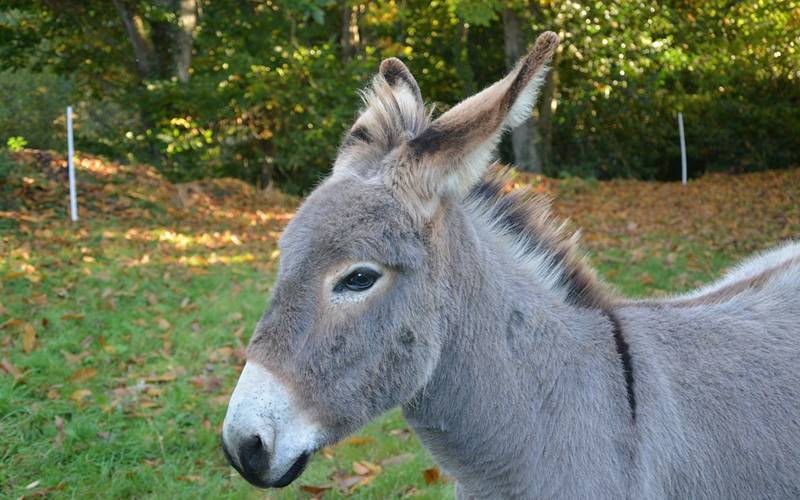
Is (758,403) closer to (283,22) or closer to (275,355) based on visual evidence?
(275,355)

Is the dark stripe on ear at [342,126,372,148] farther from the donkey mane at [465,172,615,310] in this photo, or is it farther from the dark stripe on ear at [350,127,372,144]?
the donkey mane at [465,172,615,310]

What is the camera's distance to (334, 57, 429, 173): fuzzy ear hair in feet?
8.37

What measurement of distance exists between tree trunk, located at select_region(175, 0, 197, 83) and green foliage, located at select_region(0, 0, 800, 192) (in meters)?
0.20

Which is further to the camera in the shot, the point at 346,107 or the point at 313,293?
the point at 346,107

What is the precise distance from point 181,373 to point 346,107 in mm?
10473

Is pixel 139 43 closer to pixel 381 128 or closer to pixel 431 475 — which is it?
pixel 431 475

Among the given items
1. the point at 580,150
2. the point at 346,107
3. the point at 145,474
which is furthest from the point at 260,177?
the point at 145,474

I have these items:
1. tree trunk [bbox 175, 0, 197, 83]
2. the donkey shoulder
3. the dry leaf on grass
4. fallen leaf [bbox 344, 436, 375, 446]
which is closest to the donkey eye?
the donkey shoulder

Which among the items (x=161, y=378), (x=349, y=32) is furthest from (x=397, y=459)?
(x=349, y=32)

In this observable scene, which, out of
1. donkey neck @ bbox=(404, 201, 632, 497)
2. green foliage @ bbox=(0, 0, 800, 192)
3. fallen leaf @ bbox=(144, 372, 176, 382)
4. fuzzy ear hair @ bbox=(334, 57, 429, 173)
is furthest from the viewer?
green foliage @ bbox=(0, 0, 800, 192)

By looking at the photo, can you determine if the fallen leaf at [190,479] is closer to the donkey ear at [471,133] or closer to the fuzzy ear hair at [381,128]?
the fuzzy ear hair at [381,128]

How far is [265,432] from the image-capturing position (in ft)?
6.89

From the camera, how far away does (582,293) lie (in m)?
2.70

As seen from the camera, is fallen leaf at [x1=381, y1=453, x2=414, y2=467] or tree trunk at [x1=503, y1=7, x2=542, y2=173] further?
tree trunk at [x1=503, y1=7, x2=542, y2=173]
